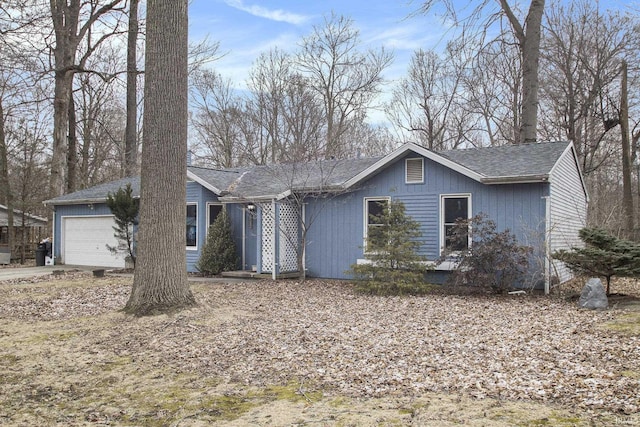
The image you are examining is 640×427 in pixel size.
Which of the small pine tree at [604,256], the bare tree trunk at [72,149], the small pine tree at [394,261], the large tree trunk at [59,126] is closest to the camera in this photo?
the small pine tree at [604,256]

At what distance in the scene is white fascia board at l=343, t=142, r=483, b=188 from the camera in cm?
1152

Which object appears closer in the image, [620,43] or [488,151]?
[488,151]

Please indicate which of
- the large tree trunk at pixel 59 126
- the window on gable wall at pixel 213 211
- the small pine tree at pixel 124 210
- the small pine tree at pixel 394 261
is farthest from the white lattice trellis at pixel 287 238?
the large tree trunk at pixel 59 126

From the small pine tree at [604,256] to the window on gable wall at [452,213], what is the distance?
2505 millimetres

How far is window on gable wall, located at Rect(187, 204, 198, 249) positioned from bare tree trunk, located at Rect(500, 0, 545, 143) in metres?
11.0

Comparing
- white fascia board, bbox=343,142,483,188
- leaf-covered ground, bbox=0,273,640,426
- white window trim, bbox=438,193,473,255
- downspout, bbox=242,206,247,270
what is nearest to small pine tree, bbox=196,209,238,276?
downspout, bbox=242,206,247,270

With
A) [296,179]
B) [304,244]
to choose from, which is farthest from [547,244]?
[296,179]

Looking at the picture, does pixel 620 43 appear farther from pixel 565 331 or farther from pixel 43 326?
pixel 43 326

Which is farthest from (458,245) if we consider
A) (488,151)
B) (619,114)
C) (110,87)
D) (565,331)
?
(110,87)

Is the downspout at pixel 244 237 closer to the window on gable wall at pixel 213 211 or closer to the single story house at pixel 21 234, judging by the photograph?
the window on gable wall at pixel 213 211

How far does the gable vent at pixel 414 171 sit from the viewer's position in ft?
41.4

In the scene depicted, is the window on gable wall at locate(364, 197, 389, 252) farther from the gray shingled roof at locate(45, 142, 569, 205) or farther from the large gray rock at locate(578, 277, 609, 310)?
the large gray rock at locate(578, 277, 609, 310)

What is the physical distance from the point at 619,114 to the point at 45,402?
73.3 feet

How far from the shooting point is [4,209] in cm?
2598
